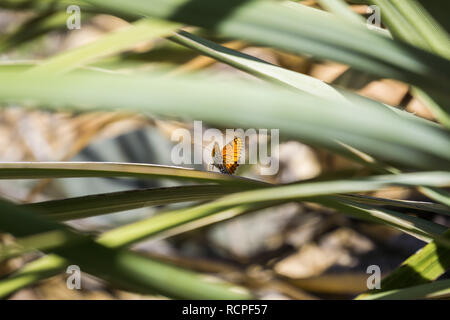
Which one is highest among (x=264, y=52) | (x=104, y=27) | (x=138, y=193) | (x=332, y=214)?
(x=104, y=27)

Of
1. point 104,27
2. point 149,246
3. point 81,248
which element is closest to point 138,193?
point 81,248

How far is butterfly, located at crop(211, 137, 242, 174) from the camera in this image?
0.59m

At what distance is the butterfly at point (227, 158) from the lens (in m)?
0.59

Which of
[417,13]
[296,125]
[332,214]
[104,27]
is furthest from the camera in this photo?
[104,27]

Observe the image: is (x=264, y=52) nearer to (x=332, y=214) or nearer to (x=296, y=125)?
(x=332, y=214)

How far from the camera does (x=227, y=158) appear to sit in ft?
1.96

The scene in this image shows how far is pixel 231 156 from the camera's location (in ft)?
1.98

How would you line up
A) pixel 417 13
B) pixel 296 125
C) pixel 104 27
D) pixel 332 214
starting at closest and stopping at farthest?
pixel 296 125 < pixel 417 13 < pixel 332 214 < pixel 104 27

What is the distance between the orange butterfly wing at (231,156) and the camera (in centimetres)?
59

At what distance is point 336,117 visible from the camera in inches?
6.7

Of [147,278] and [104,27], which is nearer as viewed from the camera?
[147,278]

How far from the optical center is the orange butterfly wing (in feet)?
1.94

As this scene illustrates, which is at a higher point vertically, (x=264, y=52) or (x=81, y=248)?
(x=264, y=52)
